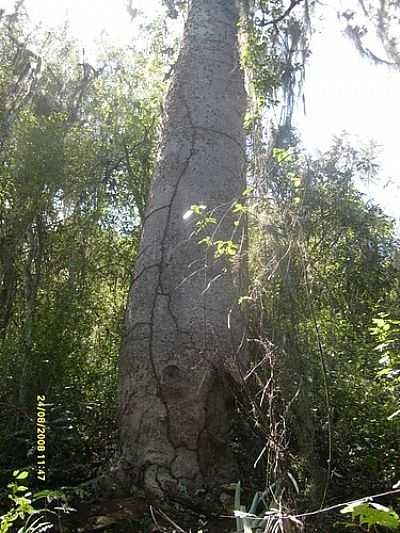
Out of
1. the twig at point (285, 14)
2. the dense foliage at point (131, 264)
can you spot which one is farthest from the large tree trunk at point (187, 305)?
the twig at point (285, 14)

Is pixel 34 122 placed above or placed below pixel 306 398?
above

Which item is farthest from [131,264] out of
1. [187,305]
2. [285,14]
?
[187,305]

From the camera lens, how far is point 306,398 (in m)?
3.05

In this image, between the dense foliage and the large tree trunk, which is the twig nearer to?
the dense foliage

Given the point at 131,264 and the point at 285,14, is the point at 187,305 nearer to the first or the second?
the point at 285,14

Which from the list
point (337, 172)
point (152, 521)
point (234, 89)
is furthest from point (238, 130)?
point (337, 172)

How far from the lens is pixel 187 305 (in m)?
3.71

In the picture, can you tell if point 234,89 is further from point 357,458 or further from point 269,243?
point 357,458

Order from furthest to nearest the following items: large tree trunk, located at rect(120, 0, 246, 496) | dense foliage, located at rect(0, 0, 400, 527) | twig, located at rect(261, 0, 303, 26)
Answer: twig, located at rect(261, 0, 303, 26) < large tree trunk, located at rect(120, 0, 246, 496) < dense foliage, located at rect(0, 0, 400, 527)

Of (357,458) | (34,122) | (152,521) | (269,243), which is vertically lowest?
(152,521)

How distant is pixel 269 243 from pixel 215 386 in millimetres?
959

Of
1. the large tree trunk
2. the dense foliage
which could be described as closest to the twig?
the dense foliage

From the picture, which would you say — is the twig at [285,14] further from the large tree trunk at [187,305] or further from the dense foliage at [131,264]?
the large tree trunk at [187,305]

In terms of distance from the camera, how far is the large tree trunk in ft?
11.1
